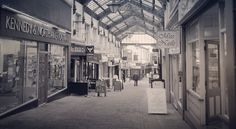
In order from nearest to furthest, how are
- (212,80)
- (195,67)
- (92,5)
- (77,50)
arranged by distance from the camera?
(212,80) → (195,67) → (77,50) → (92,5)

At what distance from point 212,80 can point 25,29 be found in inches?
323

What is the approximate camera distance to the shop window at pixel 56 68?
A: 16.5 meters

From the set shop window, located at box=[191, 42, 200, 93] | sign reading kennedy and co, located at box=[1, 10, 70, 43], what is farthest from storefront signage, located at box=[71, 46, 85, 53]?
shop window, located at box=[191, 42, 200, 93]

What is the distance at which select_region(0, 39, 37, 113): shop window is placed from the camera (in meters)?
10.9

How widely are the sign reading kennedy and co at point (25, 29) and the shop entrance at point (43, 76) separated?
33.1 inches

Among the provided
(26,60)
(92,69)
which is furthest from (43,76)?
(92,69)

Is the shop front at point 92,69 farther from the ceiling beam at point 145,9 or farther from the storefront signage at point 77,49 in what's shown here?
the ceiling beam at point 145,9

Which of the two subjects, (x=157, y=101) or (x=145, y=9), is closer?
(x=157, y=101)

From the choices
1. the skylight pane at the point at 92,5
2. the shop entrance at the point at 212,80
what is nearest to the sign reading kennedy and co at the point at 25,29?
the shop entrance at the point at 212,80

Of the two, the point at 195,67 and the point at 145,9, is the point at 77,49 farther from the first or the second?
the point at 195,67

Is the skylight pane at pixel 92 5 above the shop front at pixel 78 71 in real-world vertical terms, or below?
above

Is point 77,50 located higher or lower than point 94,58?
higher

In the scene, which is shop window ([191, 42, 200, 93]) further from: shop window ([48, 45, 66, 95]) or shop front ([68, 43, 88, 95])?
shop front ([68, 43, 88, 95])

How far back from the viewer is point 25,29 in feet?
40.5
